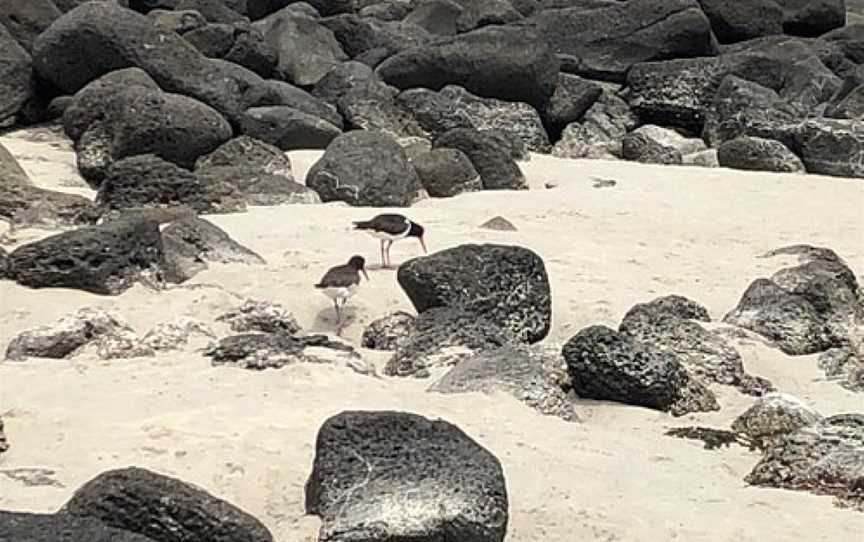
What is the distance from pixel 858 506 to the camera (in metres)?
6.25

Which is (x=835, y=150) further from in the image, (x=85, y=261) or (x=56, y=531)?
(x=56, y=531)

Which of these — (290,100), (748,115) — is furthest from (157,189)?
(748,115)

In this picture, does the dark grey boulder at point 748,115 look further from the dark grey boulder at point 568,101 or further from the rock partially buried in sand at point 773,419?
the rock partially buried in sand at point 773,419

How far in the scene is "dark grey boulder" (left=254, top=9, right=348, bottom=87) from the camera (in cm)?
2188

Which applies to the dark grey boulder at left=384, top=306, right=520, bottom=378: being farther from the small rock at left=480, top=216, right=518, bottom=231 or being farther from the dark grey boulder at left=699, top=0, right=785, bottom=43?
the dark grey boulder at left=699, top=0, right=785, bottom=43

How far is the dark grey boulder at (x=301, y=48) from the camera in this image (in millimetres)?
21875

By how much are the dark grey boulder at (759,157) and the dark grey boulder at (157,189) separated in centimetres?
737

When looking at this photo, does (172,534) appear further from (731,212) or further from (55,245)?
(731,212)

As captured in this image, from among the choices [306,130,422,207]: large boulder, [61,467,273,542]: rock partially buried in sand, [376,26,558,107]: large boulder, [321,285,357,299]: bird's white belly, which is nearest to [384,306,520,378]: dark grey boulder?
[321,285,357,299]: bird's white belly

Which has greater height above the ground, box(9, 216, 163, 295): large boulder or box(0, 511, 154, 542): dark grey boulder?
box(0, 511, 154, 542): dark grey boulder

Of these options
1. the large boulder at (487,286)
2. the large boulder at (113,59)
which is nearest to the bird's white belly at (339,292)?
the large boulder at (487,286)

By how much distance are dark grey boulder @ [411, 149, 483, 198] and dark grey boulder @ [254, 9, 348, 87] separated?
6.26m

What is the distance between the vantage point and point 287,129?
17.2 meters

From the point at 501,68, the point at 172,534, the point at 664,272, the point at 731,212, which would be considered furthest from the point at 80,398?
the point at 501,68
